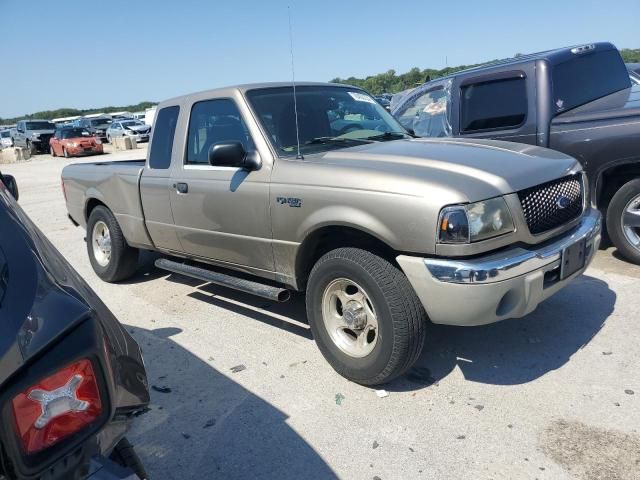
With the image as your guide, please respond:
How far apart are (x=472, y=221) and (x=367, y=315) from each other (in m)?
0.92

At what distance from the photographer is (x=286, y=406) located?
3.23m

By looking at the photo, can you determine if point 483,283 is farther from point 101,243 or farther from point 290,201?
point 101,243

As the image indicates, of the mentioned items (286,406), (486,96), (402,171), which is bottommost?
(286,406)

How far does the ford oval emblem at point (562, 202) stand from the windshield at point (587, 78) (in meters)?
2.34

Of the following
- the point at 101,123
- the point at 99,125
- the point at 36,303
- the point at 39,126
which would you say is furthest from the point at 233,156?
the point at 101,123

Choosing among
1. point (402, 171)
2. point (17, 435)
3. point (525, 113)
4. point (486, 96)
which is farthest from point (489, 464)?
point (486, 96)

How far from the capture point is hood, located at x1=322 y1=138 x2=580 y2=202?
291 cm

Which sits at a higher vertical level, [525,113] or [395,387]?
[525,113]

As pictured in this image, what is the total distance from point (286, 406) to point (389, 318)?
0.84m

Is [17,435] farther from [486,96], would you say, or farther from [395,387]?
[486,96]

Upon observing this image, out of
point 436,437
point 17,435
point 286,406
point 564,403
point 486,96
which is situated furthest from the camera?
point 486,96

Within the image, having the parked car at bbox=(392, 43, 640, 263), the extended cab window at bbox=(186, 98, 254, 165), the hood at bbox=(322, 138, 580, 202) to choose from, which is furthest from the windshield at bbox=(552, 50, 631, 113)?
the extended cab window at bbox=(186, 98, 254, 165)

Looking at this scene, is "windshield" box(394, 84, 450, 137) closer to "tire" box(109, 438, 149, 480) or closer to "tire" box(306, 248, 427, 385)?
"tire" box(306, 248, 427, 385)

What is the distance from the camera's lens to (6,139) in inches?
1526
